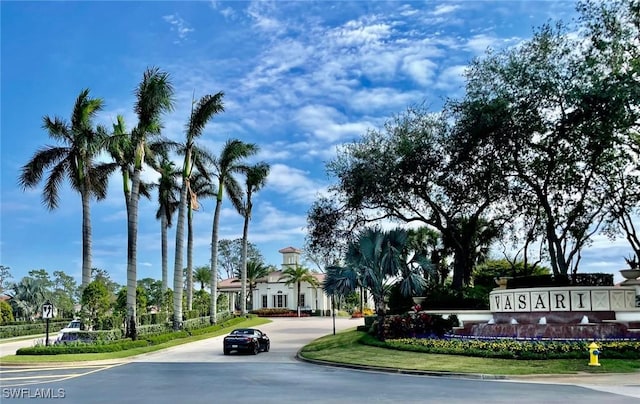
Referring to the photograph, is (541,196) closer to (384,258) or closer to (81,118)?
(384,258)

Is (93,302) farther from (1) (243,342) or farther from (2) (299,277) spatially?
(2) (299,277)

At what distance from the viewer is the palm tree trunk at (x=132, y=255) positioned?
1217 inches

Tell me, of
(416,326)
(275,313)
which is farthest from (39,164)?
(275,313)

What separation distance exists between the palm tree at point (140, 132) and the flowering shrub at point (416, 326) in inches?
524

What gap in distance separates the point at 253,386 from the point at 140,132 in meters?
19.8

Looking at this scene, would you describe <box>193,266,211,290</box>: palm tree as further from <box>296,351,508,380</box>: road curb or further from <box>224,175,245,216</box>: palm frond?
<box>296,351,508,380</box>: road curb

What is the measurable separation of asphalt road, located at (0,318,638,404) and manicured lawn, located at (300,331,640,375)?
157 cm

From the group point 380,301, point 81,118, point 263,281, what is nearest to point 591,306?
point 380,301

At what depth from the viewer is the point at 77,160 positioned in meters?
33.2

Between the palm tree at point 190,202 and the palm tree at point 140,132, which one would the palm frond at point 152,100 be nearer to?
the palm tree at point 140,132

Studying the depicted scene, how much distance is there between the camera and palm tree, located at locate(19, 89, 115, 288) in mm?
32344

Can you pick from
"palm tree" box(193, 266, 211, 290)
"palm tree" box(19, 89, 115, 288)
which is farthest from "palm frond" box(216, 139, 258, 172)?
"palm tree" box(193, 266, 211, 290)

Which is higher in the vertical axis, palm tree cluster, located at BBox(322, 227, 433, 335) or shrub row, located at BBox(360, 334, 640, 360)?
palm tree cluster, located at BBox(322, 227, 433, 335)

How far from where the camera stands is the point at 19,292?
81125mm
